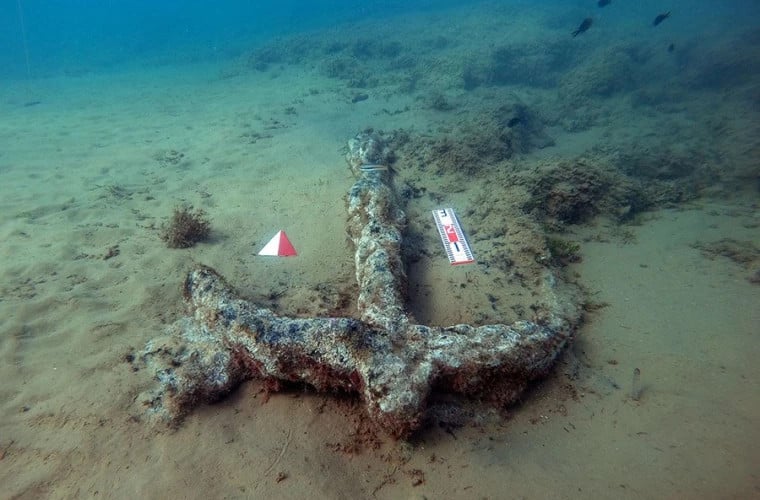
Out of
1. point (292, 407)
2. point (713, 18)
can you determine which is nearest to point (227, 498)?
point (292, 407)

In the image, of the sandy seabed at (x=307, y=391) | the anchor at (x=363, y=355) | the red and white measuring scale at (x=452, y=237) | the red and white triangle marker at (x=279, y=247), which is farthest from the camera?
the red and white triangle marker at (x=279, y=247)

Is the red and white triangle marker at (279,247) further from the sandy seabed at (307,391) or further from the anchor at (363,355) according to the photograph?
the anchor at (363,355)

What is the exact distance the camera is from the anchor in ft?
10.0

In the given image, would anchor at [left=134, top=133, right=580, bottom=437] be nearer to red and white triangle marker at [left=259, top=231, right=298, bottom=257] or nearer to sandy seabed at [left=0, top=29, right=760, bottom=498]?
sandy seabed at [left=0, top=29, right=760, bottom=498]

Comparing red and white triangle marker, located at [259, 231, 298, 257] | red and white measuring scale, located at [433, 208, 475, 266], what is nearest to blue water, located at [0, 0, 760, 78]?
red and white measuring scale, located at [433, 208, 475, 266]

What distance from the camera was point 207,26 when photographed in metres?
40.3

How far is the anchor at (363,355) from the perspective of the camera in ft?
10.0

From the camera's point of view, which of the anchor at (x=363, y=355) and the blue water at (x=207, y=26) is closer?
the anchor at (x=363, y=355)

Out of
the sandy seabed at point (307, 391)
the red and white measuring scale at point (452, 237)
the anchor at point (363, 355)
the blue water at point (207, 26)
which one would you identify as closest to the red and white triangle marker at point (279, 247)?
the sandy seabed at point (307, 391)

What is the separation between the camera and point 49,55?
2986 centimetres

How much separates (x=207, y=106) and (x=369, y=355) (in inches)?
559

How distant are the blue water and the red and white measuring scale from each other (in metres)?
19.1

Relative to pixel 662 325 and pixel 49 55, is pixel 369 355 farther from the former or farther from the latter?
pixel 49 55

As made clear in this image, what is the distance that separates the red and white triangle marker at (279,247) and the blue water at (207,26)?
21.2 metres
